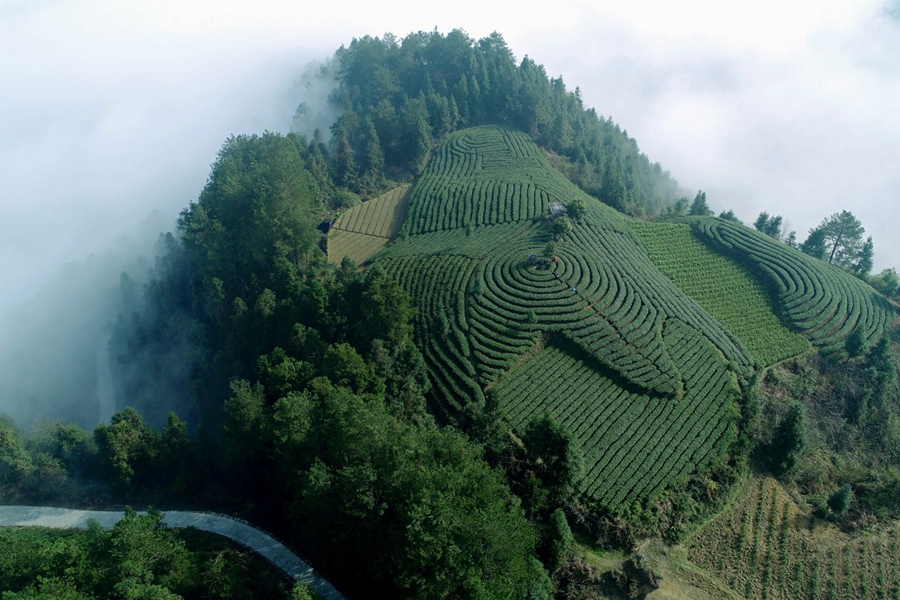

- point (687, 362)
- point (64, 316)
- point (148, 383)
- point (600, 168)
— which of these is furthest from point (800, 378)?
point (64, 316)

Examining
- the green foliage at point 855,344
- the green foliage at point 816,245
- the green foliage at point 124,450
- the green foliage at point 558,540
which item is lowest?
the green foliage at point 124,450

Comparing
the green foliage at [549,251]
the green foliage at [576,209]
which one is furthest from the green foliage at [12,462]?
the green foliage at [576,209]

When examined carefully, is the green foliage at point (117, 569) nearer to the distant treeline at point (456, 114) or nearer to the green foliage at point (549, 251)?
the green foliage at point (549, 251)

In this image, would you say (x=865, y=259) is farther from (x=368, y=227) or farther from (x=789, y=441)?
(x=368, y=227)

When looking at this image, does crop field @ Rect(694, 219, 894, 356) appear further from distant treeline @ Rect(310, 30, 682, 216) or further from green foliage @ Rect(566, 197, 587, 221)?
distant treeline @ Rect(310, 30, 682, 216)

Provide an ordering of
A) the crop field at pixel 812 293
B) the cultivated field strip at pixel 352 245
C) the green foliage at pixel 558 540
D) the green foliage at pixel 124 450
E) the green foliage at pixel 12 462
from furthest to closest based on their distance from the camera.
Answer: the cultivated field strip at pixel 352 245 → the crop field at pixel 812 293 → the green foliage at pixel 12 462 → the green foliage at pixel 124 450 → the green foliage at pixel 558 540

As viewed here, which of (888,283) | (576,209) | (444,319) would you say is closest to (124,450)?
(444,319)
